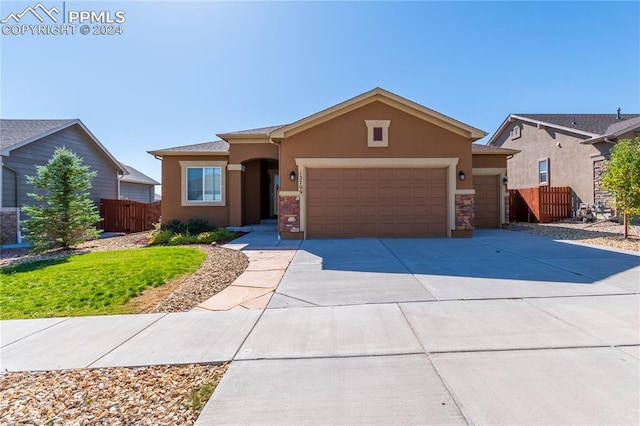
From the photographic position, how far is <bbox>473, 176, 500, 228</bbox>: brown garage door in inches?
539

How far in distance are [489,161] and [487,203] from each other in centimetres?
188

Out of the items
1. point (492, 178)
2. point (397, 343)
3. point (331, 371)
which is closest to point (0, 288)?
point (331, 371)

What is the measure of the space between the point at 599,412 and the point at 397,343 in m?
1.62

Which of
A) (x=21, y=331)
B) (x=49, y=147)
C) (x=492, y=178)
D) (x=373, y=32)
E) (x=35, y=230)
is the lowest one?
Answer: (x=21, y=331)

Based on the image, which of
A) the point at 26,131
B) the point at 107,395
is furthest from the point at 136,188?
the point at 107,395

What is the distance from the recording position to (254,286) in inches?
221

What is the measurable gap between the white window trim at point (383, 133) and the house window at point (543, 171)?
46.5 ft

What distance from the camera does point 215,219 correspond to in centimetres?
1386

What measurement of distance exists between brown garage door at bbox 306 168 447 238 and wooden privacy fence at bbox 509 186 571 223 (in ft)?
30.4

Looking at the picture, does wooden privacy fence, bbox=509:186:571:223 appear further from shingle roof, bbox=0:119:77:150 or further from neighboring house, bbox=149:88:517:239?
shingle roof, bbox=0:119:77:150

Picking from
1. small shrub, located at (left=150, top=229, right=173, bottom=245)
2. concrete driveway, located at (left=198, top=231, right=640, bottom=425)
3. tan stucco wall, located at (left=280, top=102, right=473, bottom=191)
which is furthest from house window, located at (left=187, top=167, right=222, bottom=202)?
concrete driveway, located at (left=198, top=231, right=640, bottom=425)

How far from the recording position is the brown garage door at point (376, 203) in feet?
35.3

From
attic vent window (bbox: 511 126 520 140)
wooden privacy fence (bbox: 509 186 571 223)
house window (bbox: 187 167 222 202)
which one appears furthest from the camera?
attic vent window (bbox: 511 126 520 140)

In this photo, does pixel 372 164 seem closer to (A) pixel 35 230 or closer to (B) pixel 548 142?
(A) pixel 35 230
